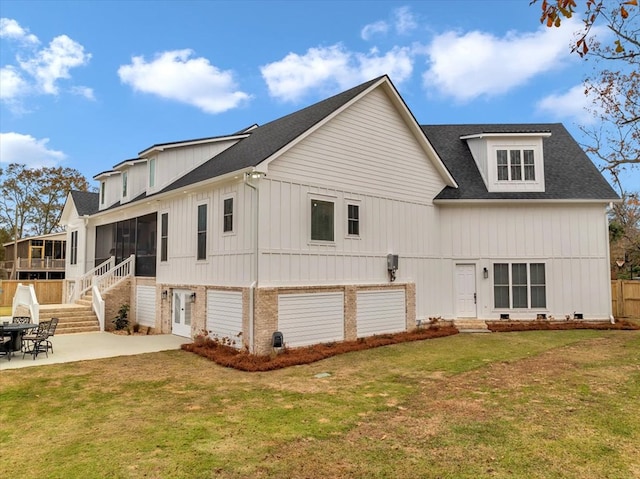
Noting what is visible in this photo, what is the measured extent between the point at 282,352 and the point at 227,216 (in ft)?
13.5

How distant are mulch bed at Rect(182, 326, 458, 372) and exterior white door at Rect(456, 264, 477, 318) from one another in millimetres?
2996

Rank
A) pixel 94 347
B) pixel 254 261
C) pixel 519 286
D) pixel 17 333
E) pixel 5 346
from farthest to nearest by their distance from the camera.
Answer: pixel 519 286 → pixel 94 347 → pixel 17 333 → pixel 5 346 → pixel 254 261

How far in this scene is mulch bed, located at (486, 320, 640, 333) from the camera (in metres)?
15.1

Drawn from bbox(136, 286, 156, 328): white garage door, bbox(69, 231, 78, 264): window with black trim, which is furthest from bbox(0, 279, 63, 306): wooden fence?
bbox(136, 286, 156, 328): white garage door

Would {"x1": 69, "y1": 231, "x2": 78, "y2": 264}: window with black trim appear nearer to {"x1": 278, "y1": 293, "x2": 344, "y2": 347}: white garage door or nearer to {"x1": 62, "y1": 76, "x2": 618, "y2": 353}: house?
{"x1": 62, "y1": 76, "x2": 618, "y2": 353}: house

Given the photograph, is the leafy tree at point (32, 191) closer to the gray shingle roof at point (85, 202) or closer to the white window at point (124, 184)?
the gray shingle roof at point (85, 202)

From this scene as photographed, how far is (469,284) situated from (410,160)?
211 inches

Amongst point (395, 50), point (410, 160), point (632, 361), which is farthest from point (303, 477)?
point (395, 50)

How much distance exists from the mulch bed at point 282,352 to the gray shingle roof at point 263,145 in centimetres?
483

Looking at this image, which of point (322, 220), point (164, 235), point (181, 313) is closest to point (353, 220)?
point (322, 220)

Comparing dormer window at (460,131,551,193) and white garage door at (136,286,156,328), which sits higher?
dormer window at (460,131,551,193)

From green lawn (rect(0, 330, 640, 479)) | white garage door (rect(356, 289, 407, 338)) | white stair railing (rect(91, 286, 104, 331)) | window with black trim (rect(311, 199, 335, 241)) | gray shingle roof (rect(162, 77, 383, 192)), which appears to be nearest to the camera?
green lawn (rect(0, 330, 640, 479))

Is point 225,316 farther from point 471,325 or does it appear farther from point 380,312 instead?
point 471,325

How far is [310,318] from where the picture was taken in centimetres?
1159
